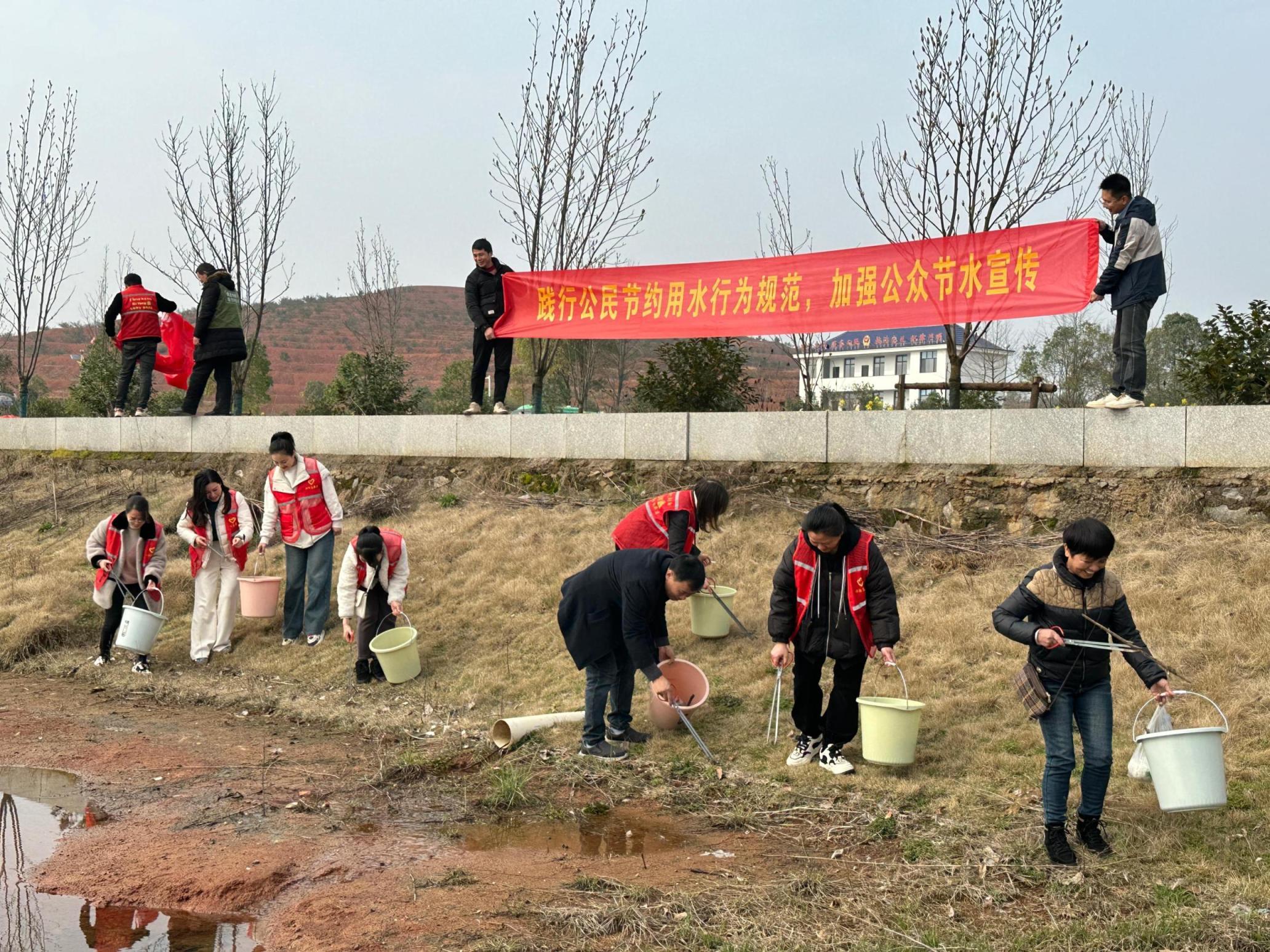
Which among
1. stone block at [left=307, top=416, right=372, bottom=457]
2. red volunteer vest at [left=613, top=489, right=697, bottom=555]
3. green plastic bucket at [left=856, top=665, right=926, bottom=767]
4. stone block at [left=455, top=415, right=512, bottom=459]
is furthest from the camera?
stone block at [left=307, top=416, right=372, bottom=457]

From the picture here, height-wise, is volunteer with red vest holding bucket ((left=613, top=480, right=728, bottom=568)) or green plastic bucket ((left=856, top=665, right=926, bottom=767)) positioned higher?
volunteer with red vest holding bucket ((left=613, top=480, right=728, bottom=568))

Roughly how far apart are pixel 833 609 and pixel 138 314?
1134cm

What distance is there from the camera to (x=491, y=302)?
1173cm

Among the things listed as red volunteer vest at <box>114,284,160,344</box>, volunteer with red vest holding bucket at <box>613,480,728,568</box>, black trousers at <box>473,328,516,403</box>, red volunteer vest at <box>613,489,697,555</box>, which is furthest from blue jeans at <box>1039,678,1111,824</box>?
red volunteer vest at <box>114,284,160,344</box>

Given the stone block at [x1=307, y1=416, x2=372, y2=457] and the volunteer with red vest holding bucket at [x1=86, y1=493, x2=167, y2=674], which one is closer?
the volunteer with red vest holding bucket at [x1=86, y1=493, x2=167, y2=674]

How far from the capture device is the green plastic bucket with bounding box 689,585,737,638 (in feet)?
25.8

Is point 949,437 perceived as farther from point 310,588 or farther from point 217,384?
point 217,384

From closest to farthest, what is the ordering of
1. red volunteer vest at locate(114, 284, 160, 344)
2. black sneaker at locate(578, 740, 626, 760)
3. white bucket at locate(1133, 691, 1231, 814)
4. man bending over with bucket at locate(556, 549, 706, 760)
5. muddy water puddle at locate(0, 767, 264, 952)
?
muddy water puddle at locate(0, 767, 264, 952) < white bucket at locate(1133, 691, 1231, 814) < man bending over with bucket at locate(556, 549, 706, 760) < black sneaker at locate(578, 740, 626, 760) < red volunteer vest at locate(114, 284, 160, 344)

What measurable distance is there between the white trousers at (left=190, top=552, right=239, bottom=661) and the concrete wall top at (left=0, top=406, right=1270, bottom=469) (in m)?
3.35

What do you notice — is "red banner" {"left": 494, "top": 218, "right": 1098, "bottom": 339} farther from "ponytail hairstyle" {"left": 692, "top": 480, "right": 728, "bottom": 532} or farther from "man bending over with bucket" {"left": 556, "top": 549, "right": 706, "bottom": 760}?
"man bending over with bucket" {"left": 556, "top": 549, "right": 706, "bottom": 760}

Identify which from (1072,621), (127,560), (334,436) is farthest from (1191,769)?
(334,436)

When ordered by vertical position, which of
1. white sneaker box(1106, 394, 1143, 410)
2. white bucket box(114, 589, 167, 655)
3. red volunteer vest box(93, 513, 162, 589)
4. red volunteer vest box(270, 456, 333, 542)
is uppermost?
white sneaker box(1106, 394, 1143, 410)

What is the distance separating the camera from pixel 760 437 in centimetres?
1013

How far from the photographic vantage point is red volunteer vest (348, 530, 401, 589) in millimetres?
8312
